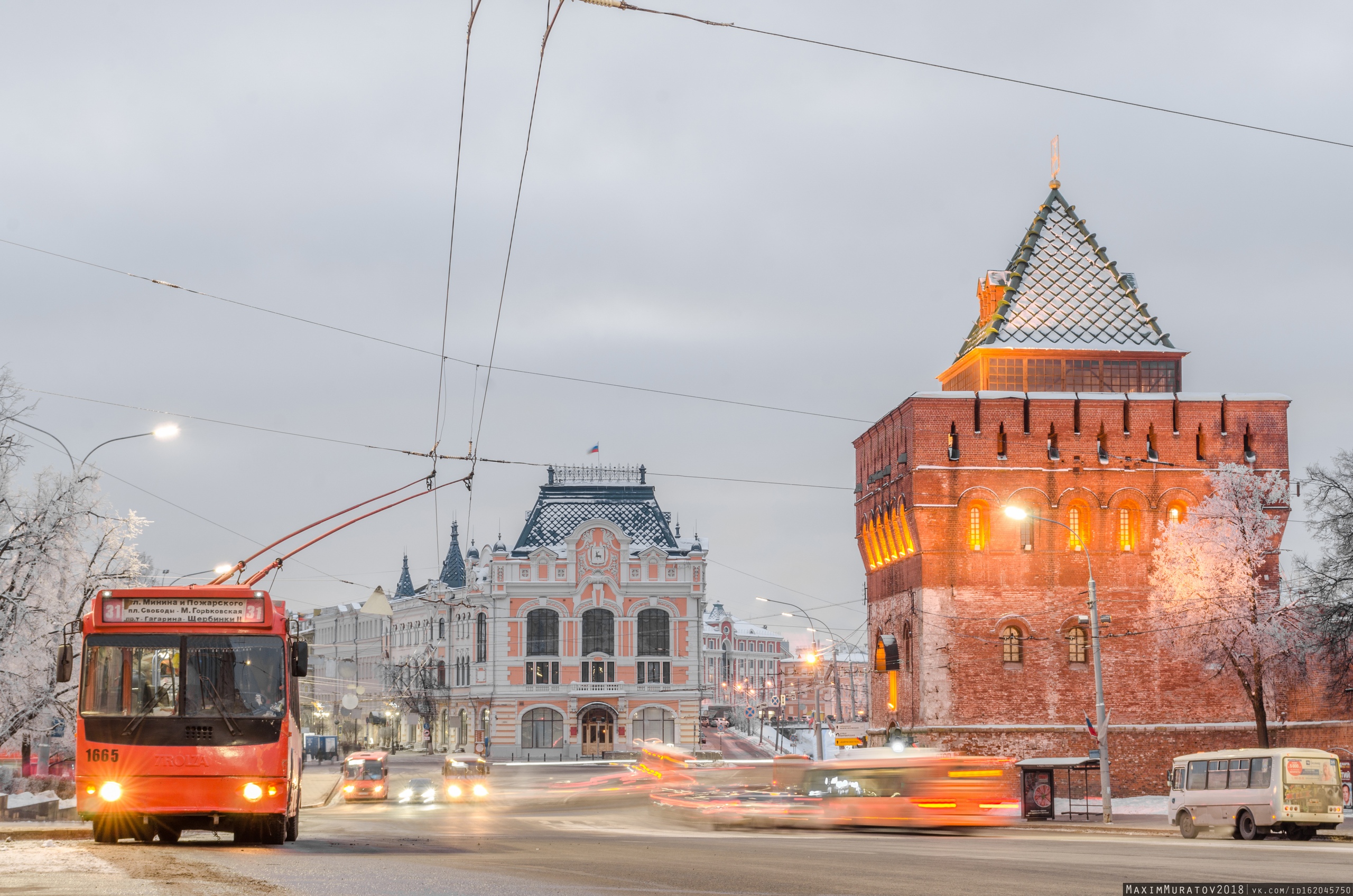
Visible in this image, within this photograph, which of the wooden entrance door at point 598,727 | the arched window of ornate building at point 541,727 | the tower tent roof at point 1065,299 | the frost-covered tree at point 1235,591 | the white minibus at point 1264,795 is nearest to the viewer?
the white minibus at point 1264,795

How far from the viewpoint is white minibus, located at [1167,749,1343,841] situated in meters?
27.9

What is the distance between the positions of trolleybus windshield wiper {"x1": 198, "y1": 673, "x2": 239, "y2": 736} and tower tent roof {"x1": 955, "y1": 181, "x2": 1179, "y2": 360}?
116ft

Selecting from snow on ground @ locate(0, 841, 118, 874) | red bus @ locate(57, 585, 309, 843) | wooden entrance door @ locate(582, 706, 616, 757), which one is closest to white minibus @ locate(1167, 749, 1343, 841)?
red bus @ locate(57, 585, 309, 843)

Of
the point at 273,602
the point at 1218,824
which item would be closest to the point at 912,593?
the point at 1218,824

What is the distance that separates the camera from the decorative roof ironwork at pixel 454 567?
106 metres

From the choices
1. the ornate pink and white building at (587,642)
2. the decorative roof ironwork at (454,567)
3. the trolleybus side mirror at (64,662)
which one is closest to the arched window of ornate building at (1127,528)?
the trolleybus side mirror at (64,662)

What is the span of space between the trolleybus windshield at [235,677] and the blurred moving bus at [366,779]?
36.6m

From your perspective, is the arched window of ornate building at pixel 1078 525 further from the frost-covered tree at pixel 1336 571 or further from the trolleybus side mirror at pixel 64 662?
the trolleybus side mirror at pixel 64 662

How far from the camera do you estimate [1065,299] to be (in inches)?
1933

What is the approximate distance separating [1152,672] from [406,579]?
8633cm

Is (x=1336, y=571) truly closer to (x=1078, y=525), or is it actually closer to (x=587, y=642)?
(x=1078, y=525)

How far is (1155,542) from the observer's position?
45.4 meters

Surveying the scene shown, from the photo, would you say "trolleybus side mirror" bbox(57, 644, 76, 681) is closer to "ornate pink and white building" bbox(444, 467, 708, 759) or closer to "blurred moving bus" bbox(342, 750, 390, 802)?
"blurred moving bus" bbox(342, 750, 390, 802)

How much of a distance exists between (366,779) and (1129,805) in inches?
1057
